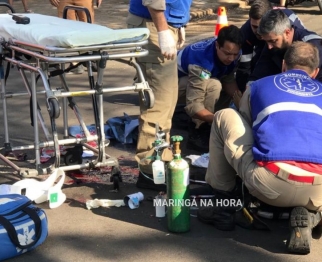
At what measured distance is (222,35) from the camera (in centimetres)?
556

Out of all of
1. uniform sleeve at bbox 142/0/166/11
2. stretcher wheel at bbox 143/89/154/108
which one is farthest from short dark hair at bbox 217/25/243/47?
stretcher wheel at bbox 143/89/154/108

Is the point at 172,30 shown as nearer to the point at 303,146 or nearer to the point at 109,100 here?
the point at 303,146

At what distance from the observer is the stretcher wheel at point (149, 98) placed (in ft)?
14.9

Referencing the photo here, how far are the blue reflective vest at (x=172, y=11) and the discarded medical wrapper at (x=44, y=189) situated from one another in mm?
1344

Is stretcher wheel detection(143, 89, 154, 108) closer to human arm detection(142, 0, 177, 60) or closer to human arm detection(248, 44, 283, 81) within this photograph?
human arm detection(142, 0, 177, 60)

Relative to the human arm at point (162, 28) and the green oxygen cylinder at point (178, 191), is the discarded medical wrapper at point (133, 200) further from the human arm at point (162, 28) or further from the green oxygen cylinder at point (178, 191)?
the human arm at point (162, 28)

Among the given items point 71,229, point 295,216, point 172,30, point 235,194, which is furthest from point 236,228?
point 172,30

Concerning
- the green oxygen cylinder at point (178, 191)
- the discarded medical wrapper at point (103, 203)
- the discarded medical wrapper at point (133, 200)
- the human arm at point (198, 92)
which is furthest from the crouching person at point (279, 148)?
the human arm at point (198, 92)

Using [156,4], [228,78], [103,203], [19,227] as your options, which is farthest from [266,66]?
[19,227]

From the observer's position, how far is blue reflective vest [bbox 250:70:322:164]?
3.75m

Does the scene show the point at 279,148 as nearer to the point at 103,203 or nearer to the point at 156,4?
the point at 103,203

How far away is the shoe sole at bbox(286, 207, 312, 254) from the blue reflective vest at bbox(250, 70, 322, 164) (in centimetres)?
32

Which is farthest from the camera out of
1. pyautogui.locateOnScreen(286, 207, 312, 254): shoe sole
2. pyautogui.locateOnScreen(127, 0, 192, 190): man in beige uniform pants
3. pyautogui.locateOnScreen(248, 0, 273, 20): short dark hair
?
pyautogui.locateOnScreen(248, 0, 273, 20): short dark hair

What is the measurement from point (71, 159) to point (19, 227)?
4.70 ft
